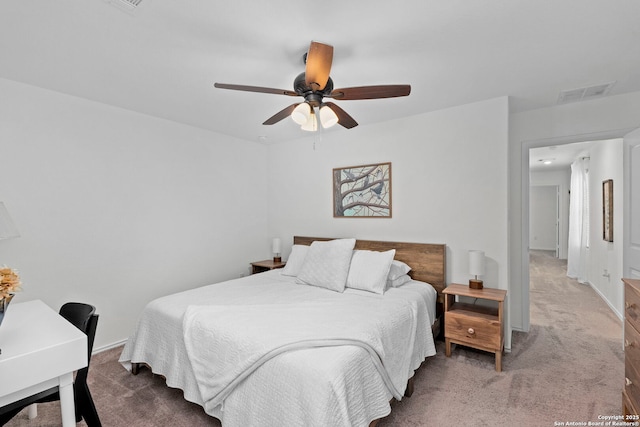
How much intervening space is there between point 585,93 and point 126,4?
3692 mm

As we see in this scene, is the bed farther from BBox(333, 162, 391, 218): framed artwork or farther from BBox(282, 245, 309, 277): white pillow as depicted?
BBox(333, 162, 391, 218): framed artwork

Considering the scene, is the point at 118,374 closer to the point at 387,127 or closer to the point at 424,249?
the point at 424,249

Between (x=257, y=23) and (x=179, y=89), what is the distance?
1269mm

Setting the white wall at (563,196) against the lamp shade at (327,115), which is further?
the white wall at (563,196)

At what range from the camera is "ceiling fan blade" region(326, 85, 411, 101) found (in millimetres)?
1938

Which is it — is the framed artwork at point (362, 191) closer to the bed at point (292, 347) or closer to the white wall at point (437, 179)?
the white wall at point (437, 179)

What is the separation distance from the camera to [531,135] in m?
3.26

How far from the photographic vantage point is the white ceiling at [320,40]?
1.64 metres

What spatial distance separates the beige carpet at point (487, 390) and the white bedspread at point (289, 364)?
191 mm

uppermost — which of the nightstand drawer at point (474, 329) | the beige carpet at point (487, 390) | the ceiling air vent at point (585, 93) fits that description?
the ceiling air vent at point (585, 93)

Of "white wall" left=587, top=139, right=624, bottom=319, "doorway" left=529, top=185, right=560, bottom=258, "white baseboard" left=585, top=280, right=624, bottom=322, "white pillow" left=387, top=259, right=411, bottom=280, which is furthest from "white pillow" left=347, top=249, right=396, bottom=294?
"doorway" left=529, top=185, right=560, bottom=258

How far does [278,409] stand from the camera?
4.87ft

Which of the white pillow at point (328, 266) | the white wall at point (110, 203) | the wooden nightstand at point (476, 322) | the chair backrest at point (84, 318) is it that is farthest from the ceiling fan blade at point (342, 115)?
the white wall at point (110, 203)

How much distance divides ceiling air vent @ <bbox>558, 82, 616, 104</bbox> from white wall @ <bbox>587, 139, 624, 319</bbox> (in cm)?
130
